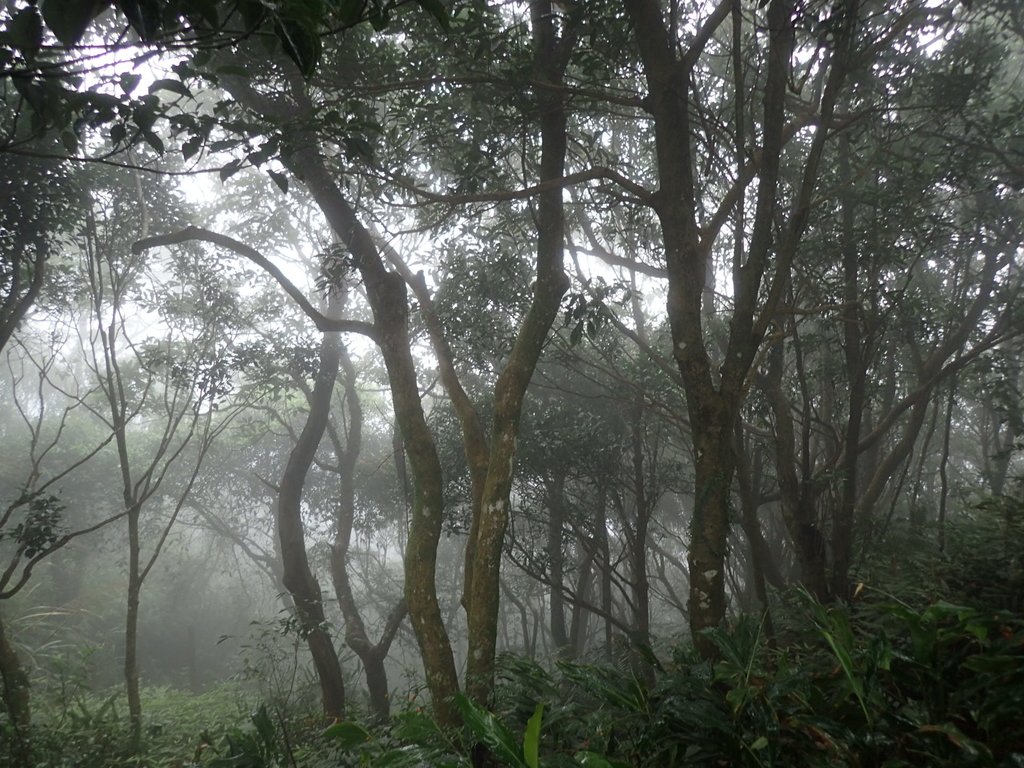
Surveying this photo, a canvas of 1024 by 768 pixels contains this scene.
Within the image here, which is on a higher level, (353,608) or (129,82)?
(129,82)

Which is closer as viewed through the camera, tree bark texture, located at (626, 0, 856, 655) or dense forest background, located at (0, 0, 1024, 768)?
dense forest background, located at (0, 0, 1024, 768)

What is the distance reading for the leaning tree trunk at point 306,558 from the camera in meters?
6.94

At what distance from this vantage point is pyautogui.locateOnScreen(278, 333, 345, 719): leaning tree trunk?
6.94 meters

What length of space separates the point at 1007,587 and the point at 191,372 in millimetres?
8023

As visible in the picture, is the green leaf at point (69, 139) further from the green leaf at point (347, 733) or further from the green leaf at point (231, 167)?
the green leaf at point (347, 733)

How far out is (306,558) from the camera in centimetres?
739

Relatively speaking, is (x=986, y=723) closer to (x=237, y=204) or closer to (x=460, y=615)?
(x=237, y=204)

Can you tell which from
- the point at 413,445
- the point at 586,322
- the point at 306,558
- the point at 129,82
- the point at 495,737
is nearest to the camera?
the point at 495,737

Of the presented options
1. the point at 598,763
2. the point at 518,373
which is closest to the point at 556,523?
the point at 518,373

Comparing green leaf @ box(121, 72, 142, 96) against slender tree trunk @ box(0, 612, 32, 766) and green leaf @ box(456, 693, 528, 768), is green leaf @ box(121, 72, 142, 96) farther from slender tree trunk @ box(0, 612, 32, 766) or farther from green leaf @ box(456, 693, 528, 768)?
slender tree trunk @ box(0, 612, 32, 766)

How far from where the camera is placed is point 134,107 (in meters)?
2.52

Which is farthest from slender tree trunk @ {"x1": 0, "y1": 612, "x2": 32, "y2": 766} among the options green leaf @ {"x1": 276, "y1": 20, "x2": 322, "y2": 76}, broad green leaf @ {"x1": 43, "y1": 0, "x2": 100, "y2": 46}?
green leaf @ {"x1": 276, "y1": 20, "x2": 322, "y2": 76}

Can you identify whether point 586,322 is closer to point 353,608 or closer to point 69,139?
point 69,139

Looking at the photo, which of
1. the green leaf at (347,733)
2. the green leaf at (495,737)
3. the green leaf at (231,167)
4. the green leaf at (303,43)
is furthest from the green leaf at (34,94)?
the green leaf at (347,733)
